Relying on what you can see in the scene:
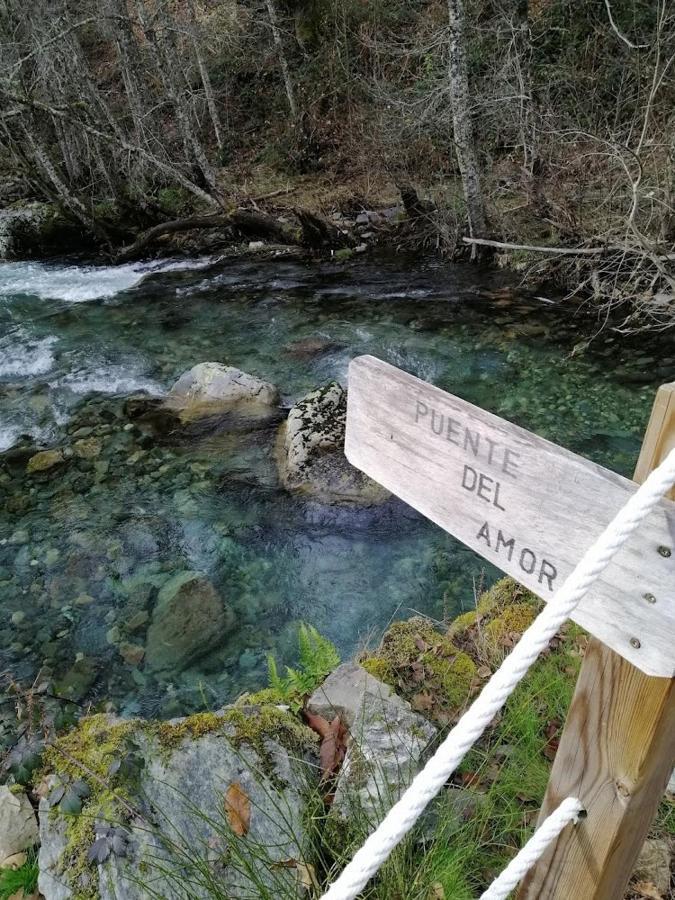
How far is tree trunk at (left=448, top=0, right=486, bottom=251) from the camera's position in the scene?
296 inches

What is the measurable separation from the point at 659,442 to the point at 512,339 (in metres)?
6.27

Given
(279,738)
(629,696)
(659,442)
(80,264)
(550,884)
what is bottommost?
(80,264)

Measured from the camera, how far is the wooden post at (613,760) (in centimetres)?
100

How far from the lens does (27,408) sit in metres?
6.24

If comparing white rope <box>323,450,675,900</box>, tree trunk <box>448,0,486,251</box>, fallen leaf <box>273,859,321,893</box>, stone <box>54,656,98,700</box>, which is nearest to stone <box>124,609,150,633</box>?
stone <box>54,656,98,700</box>

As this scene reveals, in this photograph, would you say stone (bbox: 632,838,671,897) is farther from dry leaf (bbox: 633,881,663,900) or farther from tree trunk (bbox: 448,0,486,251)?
tree trunk (bbox: 448,0,486,251)

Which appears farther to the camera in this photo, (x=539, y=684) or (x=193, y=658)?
(x=193, y=658)

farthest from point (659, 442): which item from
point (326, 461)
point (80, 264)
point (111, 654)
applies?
point (80, 264)

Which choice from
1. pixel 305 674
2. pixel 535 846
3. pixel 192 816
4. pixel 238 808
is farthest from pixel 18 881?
pixel 535 846

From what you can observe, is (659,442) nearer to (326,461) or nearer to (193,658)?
(193,658)

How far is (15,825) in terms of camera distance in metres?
2.20

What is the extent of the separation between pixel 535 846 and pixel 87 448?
5.23m

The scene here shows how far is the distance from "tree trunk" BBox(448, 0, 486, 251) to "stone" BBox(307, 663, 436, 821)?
7846 millimetres

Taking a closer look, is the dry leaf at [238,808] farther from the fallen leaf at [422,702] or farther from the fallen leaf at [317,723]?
the fallen leaf at [422,702]
